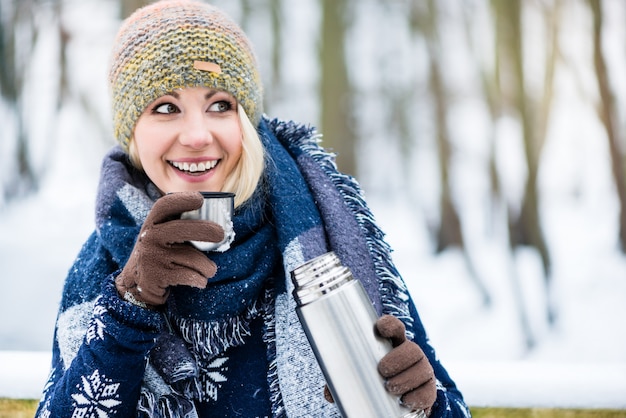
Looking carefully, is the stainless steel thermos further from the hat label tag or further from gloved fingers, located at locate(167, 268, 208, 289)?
the hat label tag

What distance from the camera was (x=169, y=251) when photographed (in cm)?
112

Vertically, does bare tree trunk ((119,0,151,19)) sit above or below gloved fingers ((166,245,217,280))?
above

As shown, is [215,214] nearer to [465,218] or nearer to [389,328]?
[389,328]

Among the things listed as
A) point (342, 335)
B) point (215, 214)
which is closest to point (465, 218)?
point (215, 214)

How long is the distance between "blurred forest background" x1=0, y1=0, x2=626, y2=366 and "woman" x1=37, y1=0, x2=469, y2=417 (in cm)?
301

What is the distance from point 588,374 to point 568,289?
314 centimetres

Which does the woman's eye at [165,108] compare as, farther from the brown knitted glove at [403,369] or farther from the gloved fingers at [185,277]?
the brown knitted glove at [403,369]

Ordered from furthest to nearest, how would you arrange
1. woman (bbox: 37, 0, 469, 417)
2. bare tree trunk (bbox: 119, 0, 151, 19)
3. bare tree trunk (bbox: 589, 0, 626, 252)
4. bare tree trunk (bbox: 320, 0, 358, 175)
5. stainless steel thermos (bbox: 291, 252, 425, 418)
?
bare tree trunk (bbox: 589, 0, 626, 252), bare tree trunk (bbox: 320, 0, 358, 175), bare tree trunk (bbox: 119, 0, 151, 19), woman (bbox: 37, 0, 469, 417), stainless steel thermos (bbox: 291, 252, 425, 418)

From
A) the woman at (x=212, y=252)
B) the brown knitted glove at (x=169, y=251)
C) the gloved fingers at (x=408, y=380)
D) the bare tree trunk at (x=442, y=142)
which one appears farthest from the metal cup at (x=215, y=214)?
the bare tree trunk at (x=442, y=142)

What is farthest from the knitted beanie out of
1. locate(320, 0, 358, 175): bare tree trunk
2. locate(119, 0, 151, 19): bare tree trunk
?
locate(320, 0, 358, 175): bare tree trunk

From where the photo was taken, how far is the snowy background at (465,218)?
4.48 m

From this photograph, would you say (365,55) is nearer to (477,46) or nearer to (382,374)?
(477,46)

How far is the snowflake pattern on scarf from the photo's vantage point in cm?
119

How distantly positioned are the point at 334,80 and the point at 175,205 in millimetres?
3515
